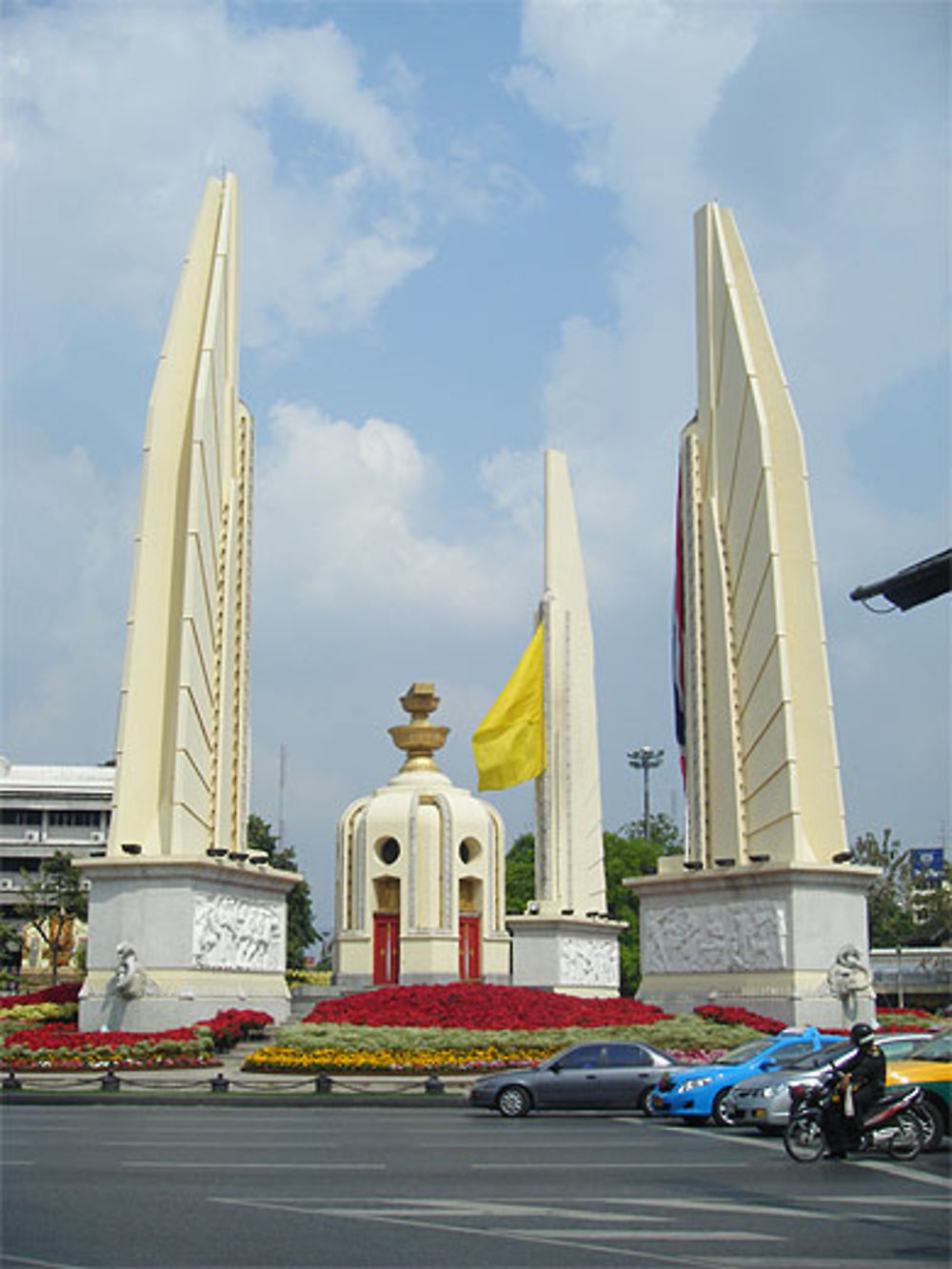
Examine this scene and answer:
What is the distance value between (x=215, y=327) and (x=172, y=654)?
289 inches

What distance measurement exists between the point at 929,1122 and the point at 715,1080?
4.29 metres

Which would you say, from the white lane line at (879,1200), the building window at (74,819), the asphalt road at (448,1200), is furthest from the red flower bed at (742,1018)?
the building window at (74,819)

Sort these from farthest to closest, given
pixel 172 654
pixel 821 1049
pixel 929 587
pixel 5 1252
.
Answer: pixel 172 654 → pixel 821 1049 → pixel 929 587 → pixel 5 1252

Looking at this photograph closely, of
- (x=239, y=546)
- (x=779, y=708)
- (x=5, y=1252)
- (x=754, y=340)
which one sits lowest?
(x=5, y=1252)

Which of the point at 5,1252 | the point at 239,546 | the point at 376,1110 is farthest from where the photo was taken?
the point at 239,546

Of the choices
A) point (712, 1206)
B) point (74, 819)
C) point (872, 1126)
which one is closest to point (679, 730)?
point (872, 1126)

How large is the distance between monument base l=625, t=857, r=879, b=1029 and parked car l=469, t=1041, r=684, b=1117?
9282 mm

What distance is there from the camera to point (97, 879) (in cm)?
2850

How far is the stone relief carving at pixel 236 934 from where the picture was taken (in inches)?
1129

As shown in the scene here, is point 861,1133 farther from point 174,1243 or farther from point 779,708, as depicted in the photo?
point 779,708

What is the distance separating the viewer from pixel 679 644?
35312mm

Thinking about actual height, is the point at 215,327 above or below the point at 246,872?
above

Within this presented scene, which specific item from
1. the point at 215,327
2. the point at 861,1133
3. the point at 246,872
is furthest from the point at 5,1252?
the point at 215,327

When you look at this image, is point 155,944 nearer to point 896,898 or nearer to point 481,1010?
point 481,1010
